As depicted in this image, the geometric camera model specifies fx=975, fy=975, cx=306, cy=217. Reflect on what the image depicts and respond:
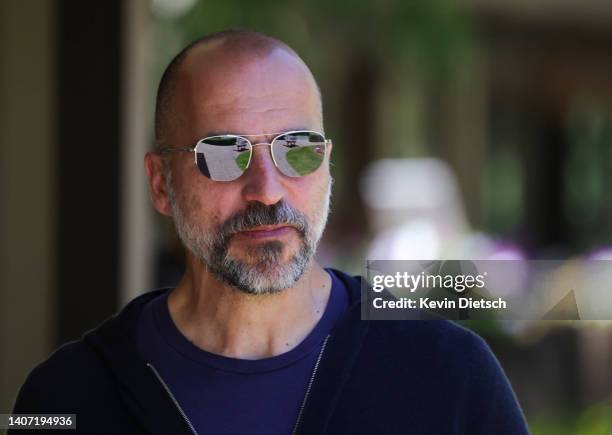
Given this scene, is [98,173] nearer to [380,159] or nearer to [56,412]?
[56,412]

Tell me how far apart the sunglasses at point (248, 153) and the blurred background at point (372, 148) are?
1.39 ft

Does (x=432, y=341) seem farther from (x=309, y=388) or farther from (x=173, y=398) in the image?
(x=173, y=398)

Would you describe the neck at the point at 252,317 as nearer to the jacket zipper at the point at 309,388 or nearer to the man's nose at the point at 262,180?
the jacket zipper at the point at 309,388

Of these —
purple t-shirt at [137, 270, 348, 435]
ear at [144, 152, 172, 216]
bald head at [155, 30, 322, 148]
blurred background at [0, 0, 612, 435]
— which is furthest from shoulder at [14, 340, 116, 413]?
blurred background at [0, 0, 612, 435]

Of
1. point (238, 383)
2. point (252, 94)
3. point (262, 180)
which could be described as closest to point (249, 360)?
point (238, 383)

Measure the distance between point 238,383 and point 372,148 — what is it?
28.6 feet

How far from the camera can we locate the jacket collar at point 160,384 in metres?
1.59

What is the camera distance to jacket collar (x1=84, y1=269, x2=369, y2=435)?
159 centimetres

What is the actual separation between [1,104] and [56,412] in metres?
3.42

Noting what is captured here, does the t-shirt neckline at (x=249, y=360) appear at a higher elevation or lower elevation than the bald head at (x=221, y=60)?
lower

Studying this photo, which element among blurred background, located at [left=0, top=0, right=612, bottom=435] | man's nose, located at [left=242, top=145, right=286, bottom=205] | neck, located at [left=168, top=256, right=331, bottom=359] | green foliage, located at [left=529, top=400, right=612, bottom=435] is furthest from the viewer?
Answer: blurred background, located at [left=0, top=0, right=612, bottom=435]

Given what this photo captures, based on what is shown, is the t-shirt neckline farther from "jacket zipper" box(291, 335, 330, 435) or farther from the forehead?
the forehead

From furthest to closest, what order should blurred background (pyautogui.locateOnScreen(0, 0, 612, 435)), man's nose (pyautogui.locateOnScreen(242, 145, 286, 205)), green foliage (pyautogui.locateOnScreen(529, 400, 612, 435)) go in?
blurred background (pyautogui.locateOnScreen(0, 0, 612, 435)) → green foliage (pyautogui.locateOnScreen(529, 400, 612, 435)) → man's nose (pyautogui.locateOnScreen(242, 145, 286, 205))

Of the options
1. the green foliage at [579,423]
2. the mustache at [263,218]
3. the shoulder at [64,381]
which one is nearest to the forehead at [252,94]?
the mustache at [263,218]
